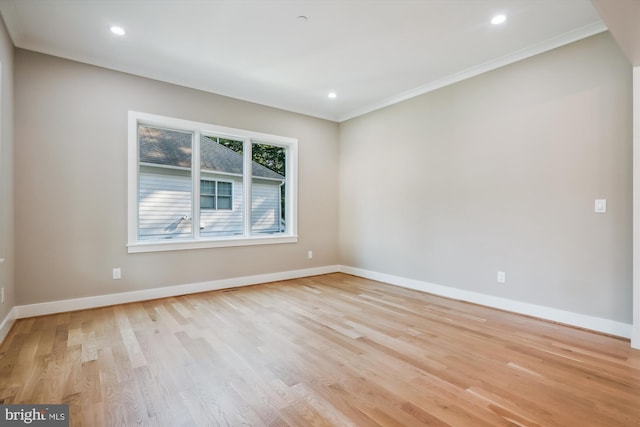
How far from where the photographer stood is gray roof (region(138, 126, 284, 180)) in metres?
4.01

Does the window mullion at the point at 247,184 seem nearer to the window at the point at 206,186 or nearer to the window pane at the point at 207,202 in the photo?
the window at the point at 206,186

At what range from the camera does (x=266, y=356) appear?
2.39 m

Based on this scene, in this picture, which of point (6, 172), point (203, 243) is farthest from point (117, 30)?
point (203, 243)

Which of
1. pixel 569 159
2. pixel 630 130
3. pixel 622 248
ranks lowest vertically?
pixel 622 248

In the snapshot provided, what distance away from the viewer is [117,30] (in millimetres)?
3002

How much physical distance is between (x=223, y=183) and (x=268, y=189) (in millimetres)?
771

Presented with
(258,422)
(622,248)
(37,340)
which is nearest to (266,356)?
(258,422)

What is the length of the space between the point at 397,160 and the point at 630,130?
2559mm

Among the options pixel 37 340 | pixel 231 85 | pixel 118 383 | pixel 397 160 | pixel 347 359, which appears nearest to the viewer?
pixel 118 383

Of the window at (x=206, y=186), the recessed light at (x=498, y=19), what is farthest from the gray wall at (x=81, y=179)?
the recessed light at (x=498, y=19)

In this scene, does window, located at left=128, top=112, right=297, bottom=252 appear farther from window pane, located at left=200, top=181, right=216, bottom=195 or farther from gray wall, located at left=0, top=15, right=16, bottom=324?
gray wall, located at left=0, top=15, right=16, bottom=324

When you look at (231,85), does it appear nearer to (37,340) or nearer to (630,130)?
(37,340)

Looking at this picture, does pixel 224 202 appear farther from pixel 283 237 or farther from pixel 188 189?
pixel 283 237

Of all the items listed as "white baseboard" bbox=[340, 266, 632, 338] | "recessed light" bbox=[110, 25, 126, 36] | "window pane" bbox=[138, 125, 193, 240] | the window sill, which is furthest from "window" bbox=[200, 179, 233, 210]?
"white baseboard" bbox=[340, 266, 632, 338]
